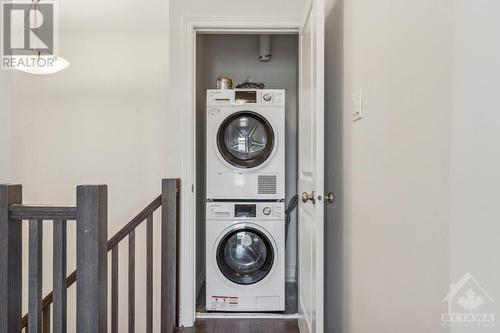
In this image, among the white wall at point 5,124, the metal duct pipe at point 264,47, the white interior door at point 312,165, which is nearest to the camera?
the white wall at point 5,124

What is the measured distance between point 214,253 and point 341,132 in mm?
1531

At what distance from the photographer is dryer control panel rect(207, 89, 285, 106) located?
2.88m

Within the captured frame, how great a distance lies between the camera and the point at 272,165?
290 cm

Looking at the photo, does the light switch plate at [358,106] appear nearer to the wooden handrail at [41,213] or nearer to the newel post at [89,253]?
the newel post at [89,253]

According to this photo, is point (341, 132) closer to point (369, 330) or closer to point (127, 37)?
point (369, 330)

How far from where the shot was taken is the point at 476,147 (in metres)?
0.75

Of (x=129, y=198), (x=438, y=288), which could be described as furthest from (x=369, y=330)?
(x=129, y=198)

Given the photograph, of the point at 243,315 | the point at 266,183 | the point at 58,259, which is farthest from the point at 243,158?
the point at 58,259

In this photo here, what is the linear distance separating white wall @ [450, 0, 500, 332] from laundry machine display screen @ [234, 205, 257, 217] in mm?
2122

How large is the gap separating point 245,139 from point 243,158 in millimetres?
163

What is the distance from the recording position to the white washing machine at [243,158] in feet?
9.45
